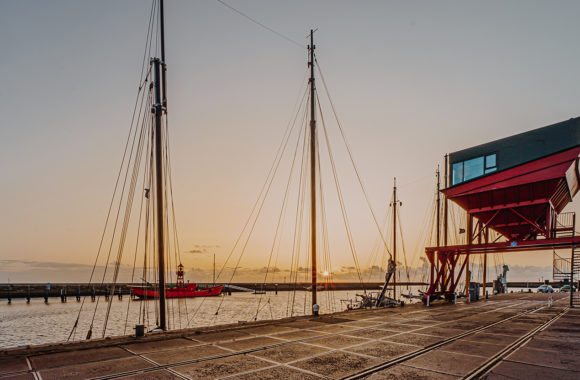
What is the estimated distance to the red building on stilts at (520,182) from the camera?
77.4 ft

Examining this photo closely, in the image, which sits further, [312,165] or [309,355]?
[312,165]

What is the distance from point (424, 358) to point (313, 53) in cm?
1741

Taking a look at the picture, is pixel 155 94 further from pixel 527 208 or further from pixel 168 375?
pixel 527 208

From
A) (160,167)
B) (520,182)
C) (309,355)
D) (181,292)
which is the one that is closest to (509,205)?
(520,182)

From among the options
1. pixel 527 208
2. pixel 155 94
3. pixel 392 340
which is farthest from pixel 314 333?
pixel 527 208

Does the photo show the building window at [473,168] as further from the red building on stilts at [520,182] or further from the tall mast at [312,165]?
the tall mast at [312,165]

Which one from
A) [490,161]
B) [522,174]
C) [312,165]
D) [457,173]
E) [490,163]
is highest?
[490,161]

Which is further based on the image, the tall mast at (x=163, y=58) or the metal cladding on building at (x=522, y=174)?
the metal cladding on building at (x=522, y=174)

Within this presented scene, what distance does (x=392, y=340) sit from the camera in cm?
1239

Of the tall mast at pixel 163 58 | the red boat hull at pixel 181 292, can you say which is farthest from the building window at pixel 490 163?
the red boat hull at pixel 181 292

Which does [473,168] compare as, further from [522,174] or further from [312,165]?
[312,165]

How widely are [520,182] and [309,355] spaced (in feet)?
75.4

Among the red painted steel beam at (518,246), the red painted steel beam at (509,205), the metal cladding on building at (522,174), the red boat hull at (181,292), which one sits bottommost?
the red boat hull at (181,292)

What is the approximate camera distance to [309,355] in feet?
32.8
